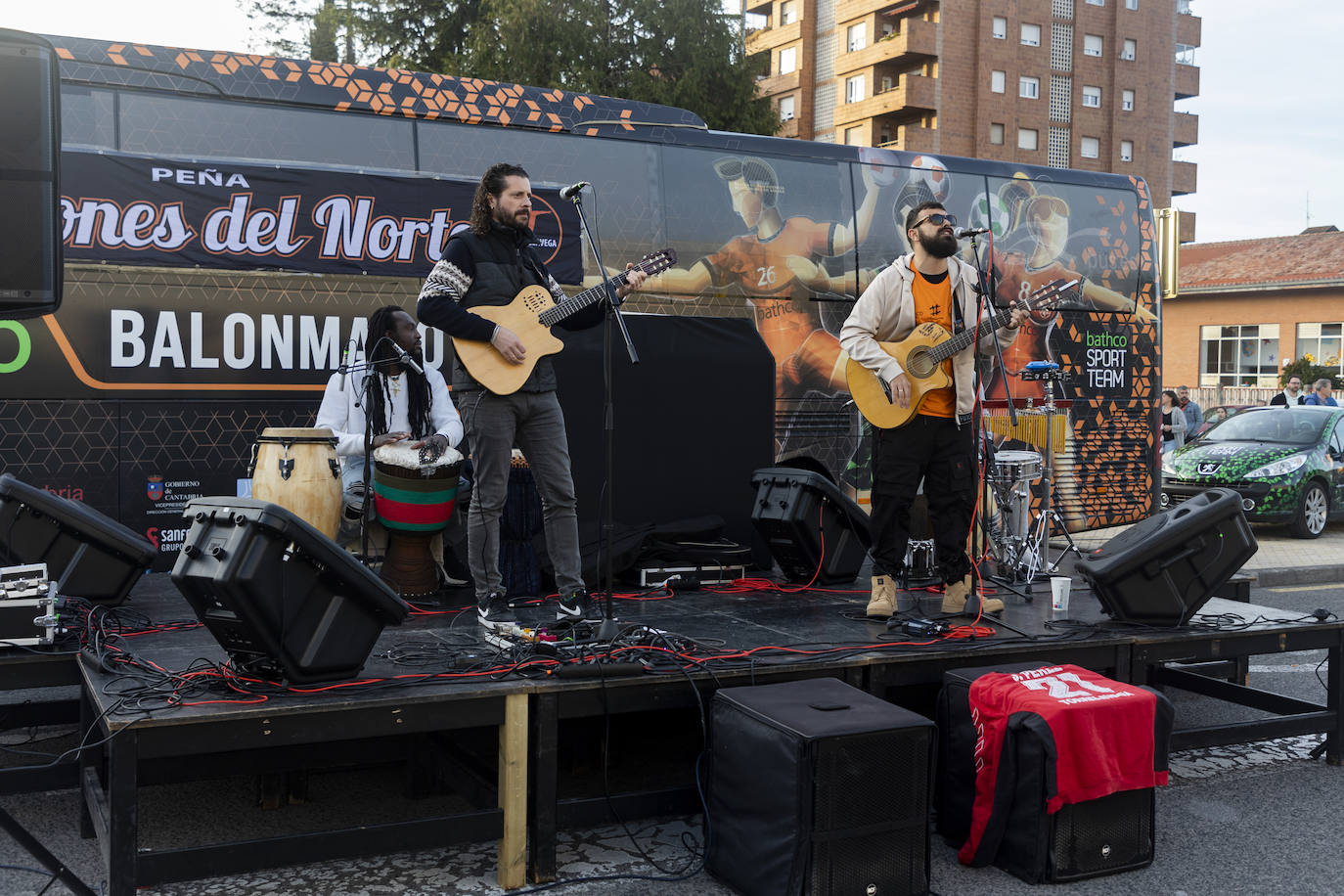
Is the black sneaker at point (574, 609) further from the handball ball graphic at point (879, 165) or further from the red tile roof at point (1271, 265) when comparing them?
the red tile roof at point (1271, 265)

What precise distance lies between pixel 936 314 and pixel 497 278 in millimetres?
2107

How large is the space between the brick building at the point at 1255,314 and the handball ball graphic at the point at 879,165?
31.0 m

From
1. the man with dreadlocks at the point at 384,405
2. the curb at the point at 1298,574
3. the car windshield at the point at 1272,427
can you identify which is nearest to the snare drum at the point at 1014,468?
the man with dreadlocks at the point at 384,405

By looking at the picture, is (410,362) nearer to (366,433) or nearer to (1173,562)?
(366,433)

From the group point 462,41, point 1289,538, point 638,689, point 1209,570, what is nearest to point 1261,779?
point 1209,570

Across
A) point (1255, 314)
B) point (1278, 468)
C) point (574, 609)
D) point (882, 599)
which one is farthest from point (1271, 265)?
point (574, 609)

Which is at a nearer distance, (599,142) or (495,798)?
(495,798)

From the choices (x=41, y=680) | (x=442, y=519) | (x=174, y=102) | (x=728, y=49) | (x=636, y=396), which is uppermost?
(x=728, y=49)

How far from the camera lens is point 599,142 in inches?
316

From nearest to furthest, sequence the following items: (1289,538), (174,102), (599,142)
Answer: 1. (174,102)
2. (599,142)
3. (1289,538)

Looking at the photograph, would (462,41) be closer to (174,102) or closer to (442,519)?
(174,102)

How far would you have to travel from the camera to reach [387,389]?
659cm

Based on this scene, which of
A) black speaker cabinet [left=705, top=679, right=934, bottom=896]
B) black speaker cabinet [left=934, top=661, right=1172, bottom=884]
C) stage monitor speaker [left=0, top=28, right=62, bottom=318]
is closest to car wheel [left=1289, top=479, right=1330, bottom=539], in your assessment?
black speaker cabinet [left=934, top=661, right=1172, bottom=884]

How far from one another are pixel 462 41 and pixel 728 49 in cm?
585
